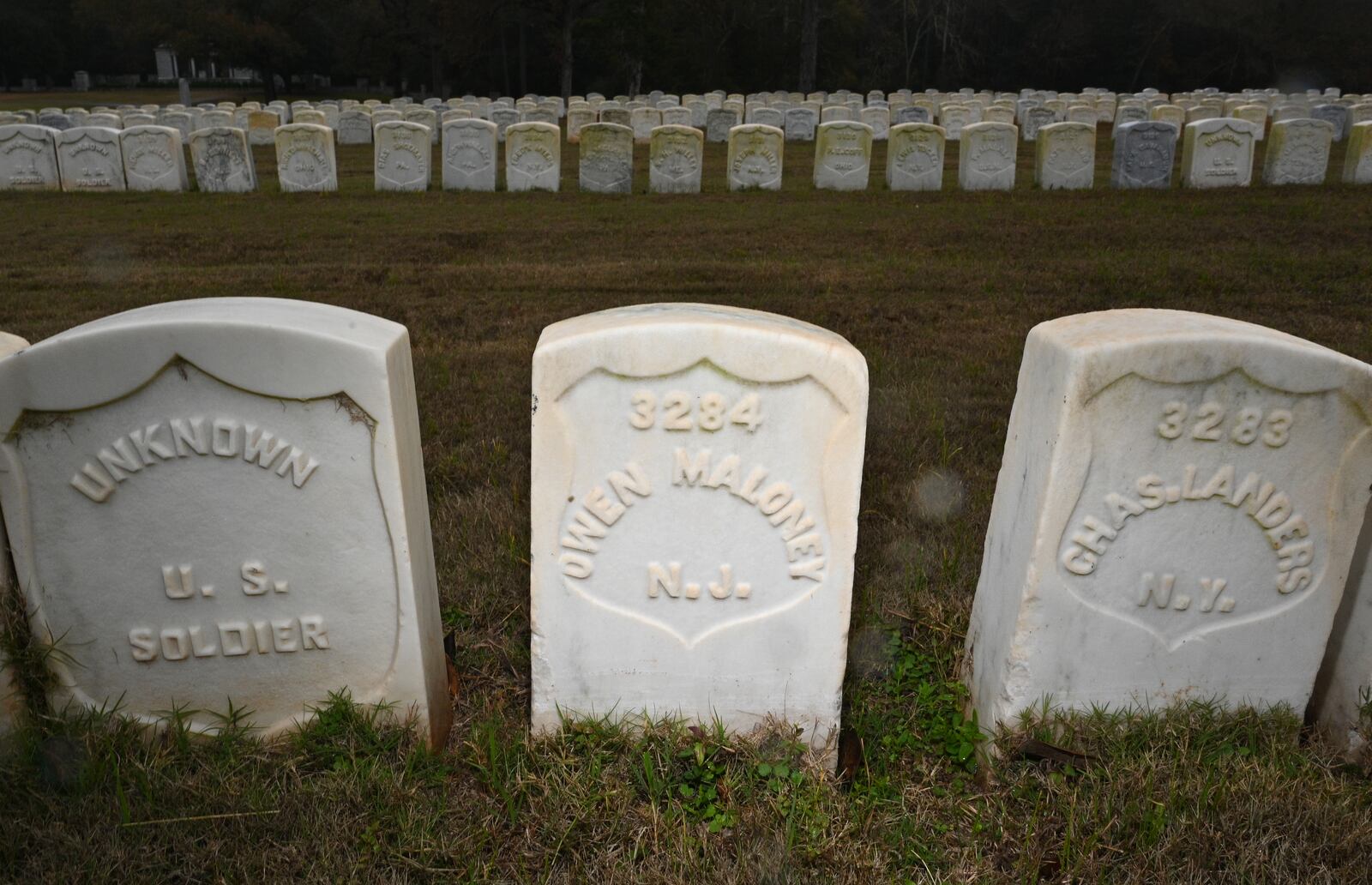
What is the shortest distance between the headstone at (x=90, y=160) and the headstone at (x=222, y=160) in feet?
3.58

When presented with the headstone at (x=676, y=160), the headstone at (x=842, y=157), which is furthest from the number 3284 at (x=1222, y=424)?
the headstone at (x=842, y=157)

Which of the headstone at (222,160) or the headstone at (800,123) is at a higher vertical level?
the headstone at (800,123)

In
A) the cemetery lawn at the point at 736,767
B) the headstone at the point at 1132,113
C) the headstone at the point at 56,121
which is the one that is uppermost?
the headstone at the point at 1132,113

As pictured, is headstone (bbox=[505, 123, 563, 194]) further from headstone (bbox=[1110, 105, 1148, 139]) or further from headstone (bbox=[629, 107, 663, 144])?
headstone (bbox=[1110, 105, 1148, 139])

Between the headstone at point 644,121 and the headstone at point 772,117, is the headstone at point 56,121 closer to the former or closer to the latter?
the headstone at point 644,121

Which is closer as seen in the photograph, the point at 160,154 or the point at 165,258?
the point at 165,258

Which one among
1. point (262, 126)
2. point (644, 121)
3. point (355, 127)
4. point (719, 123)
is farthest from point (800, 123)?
point (262, 126)

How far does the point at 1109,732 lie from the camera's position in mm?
2555

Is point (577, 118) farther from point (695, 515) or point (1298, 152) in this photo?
point (695, 515)

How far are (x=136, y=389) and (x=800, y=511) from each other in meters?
1.54

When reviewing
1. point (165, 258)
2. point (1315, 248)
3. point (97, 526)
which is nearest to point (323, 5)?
point (165, 258)

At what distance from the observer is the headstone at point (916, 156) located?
1285cm

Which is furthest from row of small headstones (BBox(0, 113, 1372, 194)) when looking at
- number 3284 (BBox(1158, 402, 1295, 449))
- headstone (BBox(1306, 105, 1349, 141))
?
number 3284 (BBox(1158, 402, 1295, 449))

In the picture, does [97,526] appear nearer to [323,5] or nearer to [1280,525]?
[1280,525]
